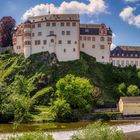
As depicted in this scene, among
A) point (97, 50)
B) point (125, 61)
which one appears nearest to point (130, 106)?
point (97, 50)

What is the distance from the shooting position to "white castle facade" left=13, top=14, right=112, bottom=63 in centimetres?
9900

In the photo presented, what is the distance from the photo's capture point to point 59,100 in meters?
74.4

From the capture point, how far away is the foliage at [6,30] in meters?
109

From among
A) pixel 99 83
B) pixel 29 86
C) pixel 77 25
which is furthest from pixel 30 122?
pixel 29 86

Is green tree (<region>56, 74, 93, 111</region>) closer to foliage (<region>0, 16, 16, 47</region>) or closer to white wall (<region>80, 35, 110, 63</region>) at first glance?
white wall (<region>80, 35, 110, 63</region>)

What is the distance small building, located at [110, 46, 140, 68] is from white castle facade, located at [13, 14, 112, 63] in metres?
8.79

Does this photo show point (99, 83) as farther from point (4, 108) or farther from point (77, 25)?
point (4, 108)

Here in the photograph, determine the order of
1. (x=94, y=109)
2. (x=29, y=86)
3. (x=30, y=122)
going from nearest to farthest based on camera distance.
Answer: (x=29, y=86), (x=30, y=122), (x=94, y=109)

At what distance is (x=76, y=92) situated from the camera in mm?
79500

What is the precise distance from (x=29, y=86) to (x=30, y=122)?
54.1 m

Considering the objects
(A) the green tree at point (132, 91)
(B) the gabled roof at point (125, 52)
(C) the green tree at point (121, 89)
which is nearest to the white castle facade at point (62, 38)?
(B) the gabled roof at point (125, 52)

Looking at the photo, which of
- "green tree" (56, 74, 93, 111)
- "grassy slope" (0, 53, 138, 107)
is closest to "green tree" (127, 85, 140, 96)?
"grassy slope" (0, 53, 138, 107)

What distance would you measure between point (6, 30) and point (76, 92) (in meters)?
39.3

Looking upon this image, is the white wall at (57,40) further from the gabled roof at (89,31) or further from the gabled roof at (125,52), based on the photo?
the gabled roof at (125,52)
